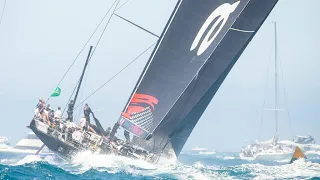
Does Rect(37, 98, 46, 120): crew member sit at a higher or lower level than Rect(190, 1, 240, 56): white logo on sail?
lower

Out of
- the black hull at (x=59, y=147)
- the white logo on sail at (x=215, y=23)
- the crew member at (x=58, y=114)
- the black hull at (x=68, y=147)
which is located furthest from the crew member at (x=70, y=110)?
the white logo on sail at (x=215, y=23)

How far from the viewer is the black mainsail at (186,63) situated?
18047mm

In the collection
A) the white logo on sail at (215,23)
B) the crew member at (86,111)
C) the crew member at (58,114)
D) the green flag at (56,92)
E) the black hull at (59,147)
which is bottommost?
the black hull at (59,147)

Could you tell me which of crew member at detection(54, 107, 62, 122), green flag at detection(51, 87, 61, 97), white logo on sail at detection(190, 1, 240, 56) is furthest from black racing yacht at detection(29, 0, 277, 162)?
green flag at detection(51, 87, 61, 97)

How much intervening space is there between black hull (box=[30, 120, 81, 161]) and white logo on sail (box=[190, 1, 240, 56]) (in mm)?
7189

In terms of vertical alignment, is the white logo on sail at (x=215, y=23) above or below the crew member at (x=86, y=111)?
above

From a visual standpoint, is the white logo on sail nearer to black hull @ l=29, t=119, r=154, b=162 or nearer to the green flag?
black hull @ l=29, t=119, r=154, b=162

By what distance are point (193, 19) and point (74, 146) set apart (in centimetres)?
776

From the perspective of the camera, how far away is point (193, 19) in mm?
18203

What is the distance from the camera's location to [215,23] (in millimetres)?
17938

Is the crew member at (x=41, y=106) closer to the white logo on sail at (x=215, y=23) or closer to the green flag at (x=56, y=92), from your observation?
the green flag at (x=56, y=92)

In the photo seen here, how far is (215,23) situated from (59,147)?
895 centimetres

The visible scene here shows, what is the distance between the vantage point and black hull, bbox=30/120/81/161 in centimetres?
1944

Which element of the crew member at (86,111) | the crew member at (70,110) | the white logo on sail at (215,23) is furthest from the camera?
the crew member at (70,110)
